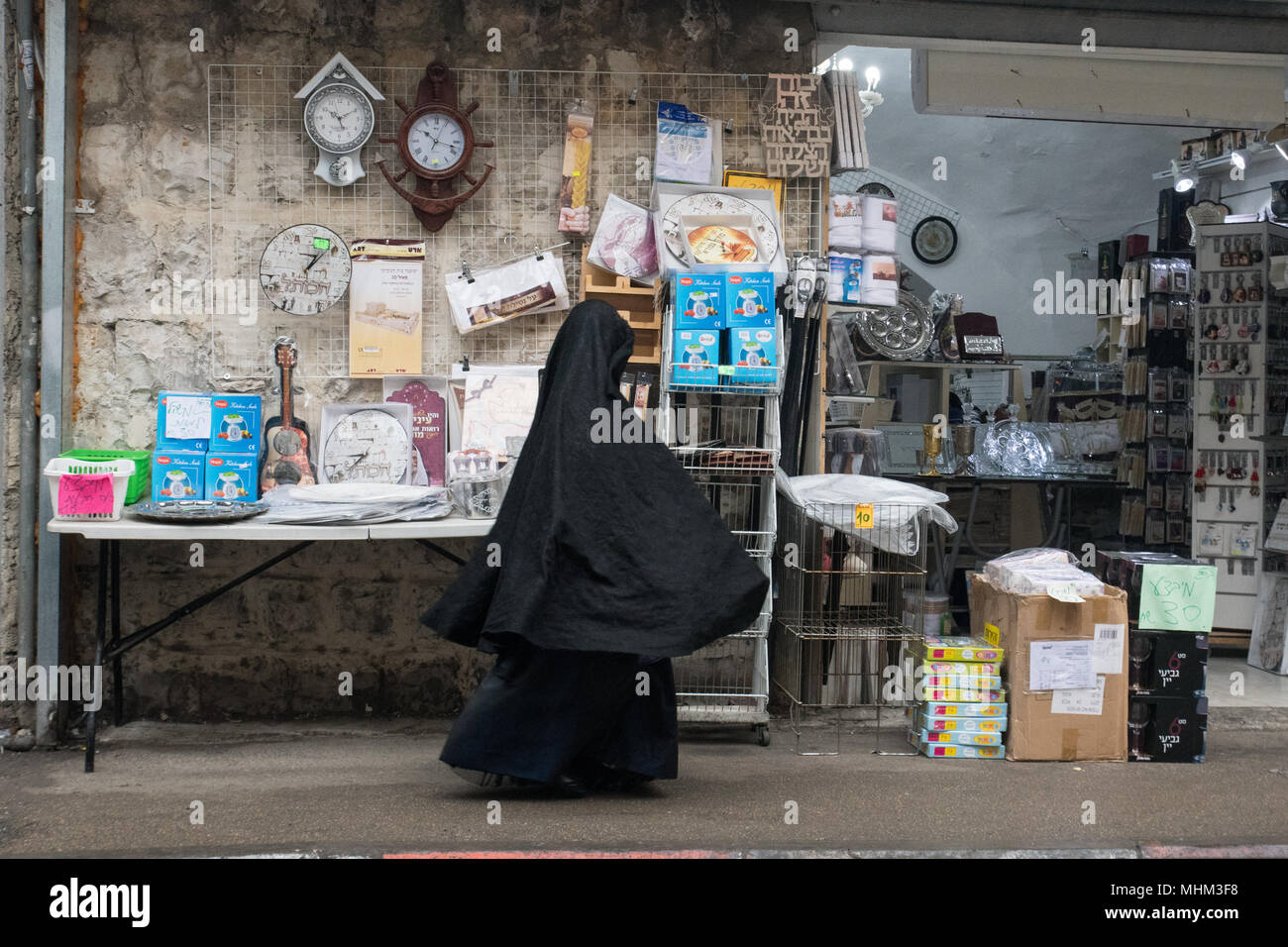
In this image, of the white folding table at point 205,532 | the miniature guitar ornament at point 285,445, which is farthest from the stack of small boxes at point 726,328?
the miniature guitar ornament at point 285,445

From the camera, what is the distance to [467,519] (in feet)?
15.1

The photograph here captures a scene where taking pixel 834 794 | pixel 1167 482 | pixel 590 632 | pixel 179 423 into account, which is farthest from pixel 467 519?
pixel 1167 482

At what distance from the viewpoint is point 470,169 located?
527 cm

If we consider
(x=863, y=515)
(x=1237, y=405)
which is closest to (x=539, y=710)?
(x=863, y=515)

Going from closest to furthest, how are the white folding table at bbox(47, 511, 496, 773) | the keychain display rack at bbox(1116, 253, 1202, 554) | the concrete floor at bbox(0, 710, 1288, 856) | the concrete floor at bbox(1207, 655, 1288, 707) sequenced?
the concrete floor at bbox(0, 710, 1288, 856), the white folding table at bbox(47, 511, 496, 773), the concrete floor at bbox(1207, 655, 1288, 707), the keychain display rack at bbox(1116, 253, 1202, 554)

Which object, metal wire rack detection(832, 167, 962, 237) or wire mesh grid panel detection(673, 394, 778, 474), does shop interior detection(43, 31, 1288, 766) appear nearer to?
wire mesh grid panel detection(673, 394, 778, 474)

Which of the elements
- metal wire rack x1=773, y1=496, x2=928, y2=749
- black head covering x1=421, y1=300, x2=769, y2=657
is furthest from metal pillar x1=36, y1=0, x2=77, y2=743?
metal wire rack x1=773, y1=496, x2=928, y2=749

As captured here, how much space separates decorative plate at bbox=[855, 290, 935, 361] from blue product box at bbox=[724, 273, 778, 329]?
11.1 ft

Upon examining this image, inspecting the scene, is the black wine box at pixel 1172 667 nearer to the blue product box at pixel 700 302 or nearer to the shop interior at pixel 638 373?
the shop interior at pixel 638 373

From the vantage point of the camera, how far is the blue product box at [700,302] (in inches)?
189

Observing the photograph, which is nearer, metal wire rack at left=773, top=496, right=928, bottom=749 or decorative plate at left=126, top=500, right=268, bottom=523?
decorative plate at left=126, top=500, right=268, bottom=523

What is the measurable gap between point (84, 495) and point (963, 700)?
3.61 m

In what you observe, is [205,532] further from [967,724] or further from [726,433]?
[967,724]

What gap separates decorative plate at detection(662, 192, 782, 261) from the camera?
5.12 m
